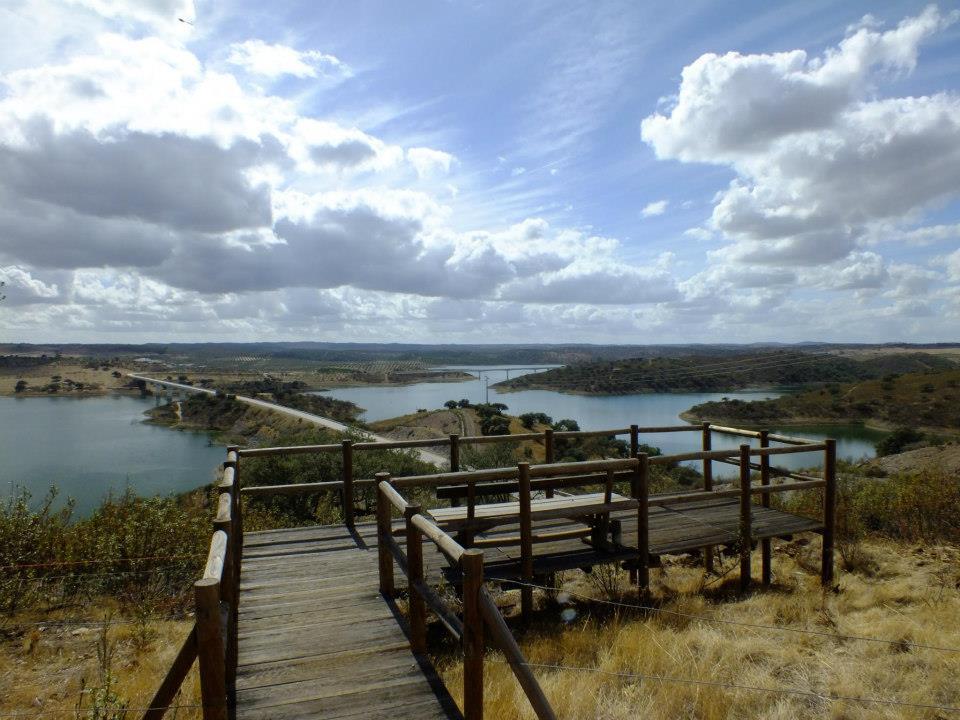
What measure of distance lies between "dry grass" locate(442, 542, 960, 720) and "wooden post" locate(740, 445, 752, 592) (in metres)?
0.32

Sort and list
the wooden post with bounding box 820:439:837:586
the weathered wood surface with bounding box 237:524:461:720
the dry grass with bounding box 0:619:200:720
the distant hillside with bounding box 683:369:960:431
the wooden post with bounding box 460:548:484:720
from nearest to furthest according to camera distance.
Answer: the wooden post with bounding box 460:548:484:720
the weathered wood surface with bounding box 237:524:461:720
the dry grass with bounding box 0:619:200:720
the wooden post with bounding box 820:439:837:586
the distant hillside with bounding box 683:369:960:431

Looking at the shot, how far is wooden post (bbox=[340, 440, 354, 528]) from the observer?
7155mm

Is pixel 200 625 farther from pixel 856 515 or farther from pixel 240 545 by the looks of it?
pixel 856 515

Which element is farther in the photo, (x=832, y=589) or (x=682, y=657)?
(x=832, y=589)

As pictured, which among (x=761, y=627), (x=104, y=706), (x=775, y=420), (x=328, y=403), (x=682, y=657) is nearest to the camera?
(x=104, y=706)

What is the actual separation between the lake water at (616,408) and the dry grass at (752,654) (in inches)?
1048

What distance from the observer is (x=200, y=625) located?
270cm

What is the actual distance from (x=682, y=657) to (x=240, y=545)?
13.2ft

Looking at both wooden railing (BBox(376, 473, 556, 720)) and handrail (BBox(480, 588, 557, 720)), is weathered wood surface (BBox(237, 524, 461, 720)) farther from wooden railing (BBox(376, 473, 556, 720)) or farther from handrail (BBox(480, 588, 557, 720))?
handrail (BBox(480, 588, 557, 720))

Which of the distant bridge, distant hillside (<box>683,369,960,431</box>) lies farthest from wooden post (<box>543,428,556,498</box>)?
distant hillside (<box>683,369,960,431</box>)

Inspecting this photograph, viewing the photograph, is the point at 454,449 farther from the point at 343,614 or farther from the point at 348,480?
the point at 343,614

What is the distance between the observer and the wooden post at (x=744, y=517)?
6.94 m

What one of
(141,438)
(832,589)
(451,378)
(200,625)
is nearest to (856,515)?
(832,589)

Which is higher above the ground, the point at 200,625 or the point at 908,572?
the point at 200,625
